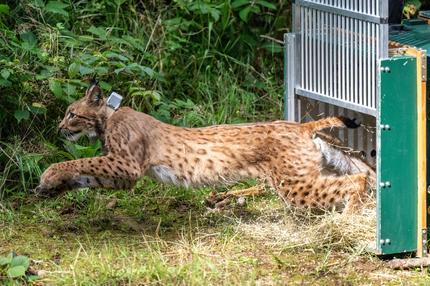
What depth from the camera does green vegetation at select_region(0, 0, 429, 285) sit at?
7.24m

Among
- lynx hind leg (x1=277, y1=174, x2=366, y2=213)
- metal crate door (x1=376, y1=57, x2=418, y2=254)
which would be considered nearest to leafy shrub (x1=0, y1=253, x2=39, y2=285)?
lynx hind leg (x1=277, y1=174, x2=366, y2=213)

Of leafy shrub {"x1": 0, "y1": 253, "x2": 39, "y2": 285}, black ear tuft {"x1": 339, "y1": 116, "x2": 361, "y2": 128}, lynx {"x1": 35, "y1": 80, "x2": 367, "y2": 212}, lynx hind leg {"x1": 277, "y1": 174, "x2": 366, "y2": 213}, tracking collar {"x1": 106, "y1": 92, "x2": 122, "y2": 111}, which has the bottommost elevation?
leafy shrub {"x1": 0, "y1": 253, "x2": 39, "y2": 285}

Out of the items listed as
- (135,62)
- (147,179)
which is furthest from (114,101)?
(135,62)

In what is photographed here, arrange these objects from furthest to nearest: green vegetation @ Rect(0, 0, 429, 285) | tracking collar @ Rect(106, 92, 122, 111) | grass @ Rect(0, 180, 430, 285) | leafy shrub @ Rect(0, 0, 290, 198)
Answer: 1. leafy shrub @ Rect(0, 0, 290, 198)
2. tracking collar @ Rect(106, 92, 122, 111)
3. green vegetation @ Rect(0, 0, 429, 285)
4. grass @ Rect(0, 180, 430, 285)

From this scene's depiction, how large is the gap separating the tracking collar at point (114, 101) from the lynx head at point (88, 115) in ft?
0.18

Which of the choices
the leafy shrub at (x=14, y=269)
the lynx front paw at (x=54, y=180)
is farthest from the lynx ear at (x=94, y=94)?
the leafy shrub at (x=14, y=269)

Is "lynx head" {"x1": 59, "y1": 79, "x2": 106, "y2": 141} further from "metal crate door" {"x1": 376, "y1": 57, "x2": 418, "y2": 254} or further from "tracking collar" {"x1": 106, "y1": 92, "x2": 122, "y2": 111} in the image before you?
"metal crate door" {"x1": 376, "y1": 57, "x2": 418, "y2": 254}

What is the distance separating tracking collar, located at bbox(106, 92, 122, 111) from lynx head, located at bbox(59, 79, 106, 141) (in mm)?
56

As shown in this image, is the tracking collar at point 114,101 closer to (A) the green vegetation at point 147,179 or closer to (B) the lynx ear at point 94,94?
(B) the lynx ear at point 94,94

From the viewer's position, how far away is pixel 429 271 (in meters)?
7.20

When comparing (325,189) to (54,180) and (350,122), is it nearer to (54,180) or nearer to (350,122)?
(350,122)

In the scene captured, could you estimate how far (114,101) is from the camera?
8438 mm

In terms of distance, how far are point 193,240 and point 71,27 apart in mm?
3074

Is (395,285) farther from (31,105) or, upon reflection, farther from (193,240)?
(31,105)
